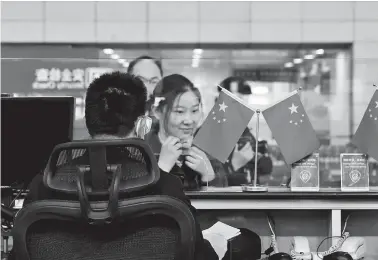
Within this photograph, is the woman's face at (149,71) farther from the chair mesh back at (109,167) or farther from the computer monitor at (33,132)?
the chair mesh back at (109,167)

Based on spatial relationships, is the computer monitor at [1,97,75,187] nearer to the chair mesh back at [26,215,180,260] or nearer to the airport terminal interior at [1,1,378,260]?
the airport terminal interior at [1,1,378,260]

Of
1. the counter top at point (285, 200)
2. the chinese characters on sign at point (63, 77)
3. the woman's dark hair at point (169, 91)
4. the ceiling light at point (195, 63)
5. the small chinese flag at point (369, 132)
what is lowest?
the counter top at point (285, 200)

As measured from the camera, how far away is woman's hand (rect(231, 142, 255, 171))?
10.9ft

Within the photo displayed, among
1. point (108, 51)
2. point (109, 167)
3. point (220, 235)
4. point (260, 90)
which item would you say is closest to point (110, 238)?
point (109, 167)

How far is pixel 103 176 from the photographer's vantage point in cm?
160

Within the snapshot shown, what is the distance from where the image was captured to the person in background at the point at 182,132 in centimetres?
305

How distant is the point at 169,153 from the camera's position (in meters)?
3.00

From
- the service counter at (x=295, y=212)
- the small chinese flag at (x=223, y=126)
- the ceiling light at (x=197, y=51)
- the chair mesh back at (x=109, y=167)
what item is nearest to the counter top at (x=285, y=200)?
the service counter at (x=295, y=212)

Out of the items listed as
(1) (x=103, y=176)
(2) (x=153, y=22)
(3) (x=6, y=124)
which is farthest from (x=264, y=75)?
(2) (x=153, y=22)

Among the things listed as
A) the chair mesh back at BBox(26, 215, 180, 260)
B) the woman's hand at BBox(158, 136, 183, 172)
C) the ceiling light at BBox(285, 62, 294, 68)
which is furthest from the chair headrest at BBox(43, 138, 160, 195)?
the ceiling light at BBox(285, 62, 294, 68)

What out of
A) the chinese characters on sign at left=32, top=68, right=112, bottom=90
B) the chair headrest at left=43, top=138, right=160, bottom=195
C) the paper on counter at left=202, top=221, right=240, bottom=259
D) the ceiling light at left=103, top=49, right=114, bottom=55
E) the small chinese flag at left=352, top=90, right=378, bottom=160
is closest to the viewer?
the chair headrest at left=43, top=138, right=160, bottom=195

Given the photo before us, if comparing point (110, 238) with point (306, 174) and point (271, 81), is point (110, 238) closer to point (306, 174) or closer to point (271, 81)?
point (306, 174)

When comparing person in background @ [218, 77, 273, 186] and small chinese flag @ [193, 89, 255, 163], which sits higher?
small chinese flag @ [193, 89, 255, 163]

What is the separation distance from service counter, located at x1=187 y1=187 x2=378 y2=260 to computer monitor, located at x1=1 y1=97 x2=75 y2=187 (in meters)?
0.76
